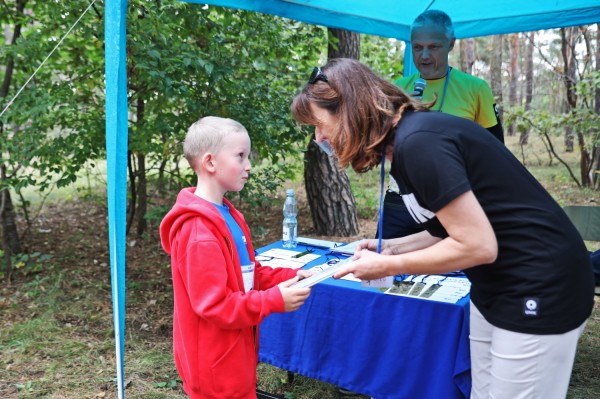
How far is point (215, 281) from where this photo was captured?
59.7 inches

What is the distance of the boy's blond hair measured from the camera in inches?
66.8

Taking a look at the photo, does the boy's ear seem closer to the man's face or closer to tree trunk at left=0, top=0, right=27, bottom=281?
the man's face

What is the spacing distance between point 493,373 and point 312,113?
0.92 metres

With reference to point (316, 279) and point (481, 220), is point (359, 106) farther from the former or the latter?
point (316, 279)

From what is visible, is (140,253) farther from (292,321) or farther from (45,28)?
(292,321)

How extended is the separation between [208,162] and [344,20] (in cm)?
251

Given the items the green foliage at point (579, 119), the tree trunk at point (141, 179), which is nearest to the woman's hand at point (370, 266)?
the tree trunk at point (141, 179)

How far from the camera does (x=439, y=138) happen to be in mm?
1235

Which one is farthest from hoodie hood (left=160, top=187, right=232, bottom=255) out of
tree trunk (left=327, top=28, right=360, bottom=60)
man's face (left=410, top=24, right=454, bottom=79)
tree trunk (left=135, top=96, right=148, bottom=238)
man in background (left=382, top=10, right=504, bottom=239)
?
tree trunk (left=327, top=28, right=360, bottom=60)

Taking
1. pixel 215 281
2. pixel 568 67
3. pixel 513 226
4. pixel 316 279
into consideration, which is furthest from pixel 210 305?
pixel 568 67

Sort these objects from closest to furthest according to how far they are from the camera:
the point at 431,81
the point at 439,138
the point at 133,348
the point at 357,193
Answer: the point at 439,138, the point at 431,81, the point at 133,348, the point at 357,193

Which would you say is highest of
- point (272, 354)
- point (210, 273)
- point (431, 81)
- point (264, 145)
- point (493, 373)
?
point (431, 81)

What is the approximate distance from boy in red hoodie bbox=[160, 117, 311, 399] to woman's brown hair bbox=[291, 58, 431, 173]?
0.42 metres

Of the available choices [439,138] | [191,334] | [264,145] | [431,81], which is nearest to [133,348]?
[264,145]
